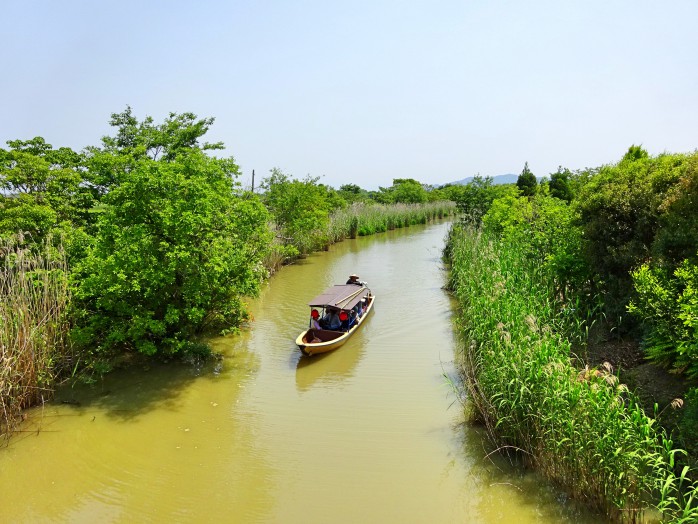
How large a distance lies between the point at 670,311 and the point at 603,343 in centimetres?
210

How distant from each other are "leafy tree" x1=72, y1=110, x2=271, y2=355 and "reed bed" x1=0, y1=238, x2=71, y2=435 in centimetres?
37

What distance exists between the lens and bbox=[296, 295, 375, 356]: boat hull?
9714 mm

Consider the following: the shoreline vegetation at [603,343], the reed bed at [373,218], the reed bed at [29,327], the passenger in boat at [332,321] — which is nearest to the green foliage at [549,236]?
the shoreline vegetation at [603,343]

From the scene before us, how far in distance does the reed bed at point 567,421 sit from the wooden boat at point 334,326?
11.2 ft

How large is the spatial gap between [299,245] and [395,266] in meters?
4.90

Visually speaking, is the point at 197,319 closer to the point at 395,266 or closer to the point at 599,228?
the point at 599,228

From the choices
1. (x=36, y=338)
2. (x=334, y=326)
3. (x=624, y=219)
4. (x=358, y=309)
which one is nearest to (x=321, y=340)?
(x=334, y=326)

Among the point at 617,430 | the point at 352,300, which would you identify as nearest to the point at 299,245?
the point at 352,300

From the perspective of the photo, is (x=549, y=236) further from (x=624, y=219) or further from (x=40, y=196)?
(x=40, y=196)

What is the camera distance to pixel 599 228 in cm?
805

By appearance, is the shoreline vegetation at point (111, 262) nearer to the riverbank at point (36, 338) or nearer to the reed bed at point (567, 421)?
the riverbank at point (36, 338)

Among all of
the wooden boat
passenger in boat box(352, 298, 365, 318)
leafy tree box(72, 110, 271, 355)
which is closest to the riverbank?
leafy tree box(72, 110, 271, 355)

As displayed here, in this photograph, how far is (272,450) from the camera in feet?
22.1

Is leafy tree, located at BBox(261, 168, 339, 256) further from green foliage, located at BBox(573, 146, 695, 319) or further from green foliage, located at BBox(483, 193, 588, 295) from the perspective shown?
green foliage, located at BBox(573, 146, 695, 319)
